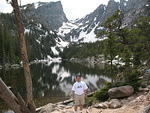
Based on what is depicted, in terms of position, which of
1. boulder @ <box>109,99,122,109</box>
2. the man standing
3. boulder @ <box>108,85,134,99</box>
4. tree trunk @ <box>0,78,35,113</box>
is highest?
tree trunk @ <box>0,78,35,113</box>

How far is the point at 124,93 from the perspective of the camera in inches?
842

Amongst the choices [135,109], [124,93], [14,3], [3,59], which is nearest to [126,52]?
[124,93]

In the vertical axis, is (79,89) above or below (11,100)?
below

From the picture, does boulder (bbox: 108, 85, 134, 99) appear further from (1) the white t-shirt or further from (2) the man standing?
(1) the white t-shirt

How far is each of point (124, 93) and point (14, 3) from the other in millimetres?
13957

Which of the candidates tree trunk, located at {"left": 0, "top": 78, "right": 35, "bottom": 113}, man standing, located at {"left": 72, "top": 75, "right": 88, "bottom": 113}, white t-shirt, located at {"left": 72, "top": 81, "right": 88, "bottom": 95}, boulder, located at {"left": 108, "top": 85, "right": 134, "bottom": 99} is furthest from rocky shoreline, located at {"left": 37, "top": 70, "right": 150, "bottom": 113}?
tree trunk, located at {"left": 0, "top": 78, "right": 35, "bottom": 113}

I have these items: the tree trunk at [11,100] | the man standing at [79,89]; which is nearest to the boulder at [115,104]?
the man standing at [79,89]

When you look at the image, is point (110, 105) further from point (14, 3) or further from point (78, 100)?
point (14, 3)

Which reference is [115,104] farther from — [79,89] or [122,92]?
[79,89]

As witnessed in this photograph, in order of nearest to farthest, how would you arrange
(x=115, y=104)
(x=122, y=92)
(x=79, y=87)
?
(x=79, y=87)
(x=115, y=104)
(x=122, y=92)

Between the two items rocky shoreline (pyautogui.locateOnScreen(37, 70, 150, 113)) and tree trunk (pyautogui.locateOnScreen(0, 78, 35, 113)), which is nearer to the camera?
tree trunk (pyautogui.locateOnScreen(0, 78, 35, 113))

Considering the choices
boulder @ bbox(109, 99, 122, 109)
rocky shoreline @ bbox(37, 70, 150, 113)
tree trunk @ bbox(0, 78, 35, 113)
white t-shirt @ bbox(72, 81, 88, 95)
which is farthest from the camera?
boulder @ bbox(109, 99, 122, 109)

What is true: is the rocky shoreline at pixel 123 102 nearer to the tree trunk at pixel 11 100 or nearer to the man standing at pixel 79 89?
the man standing at pixel 79 89

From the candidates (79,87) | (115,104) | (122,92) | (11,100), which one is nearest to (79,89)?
(79,87)
